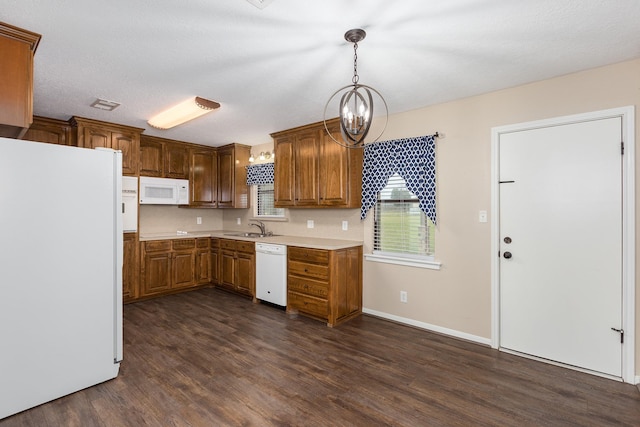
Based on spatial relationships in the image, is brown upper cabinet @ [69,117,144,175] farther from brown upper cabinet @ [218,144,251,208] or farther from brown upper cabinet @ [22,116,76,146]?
brown upper cabinet @ [218,144,251,208]

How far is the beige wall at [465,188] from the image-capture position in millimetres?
2629

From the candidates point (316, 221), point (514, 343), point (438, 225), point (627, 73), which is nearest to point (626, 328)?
point (514, 343)

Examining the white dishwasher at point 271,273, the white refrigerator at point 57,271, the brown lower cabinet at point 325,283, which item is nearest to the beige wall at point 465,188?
the brown lower cabinet at point 325,283

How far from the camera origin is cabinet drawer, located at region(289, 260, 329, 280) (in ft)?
11.6

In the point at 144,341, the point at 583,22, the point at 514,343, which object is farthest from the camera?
the point at 144,341

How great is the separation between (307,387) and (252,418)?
482mm

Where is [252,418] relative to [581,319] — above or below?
below

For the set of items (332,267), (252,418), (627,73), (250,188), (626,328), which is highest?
(627,73)

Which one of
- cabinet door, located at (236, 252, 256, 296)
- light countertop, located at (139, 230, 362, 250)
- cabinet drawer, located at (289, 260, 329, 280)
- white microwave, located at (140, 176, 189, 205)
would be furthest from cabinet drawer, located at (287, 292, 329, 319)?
white microwave, located at (140, 176, 189, 205)

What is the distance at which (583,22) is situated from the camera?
190 cm

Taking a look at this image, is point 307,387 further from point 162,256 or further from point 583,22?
point 162,256

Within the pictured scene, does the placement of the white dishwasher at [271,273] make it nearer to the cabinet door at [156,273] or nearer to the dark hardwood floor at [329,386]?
the dark hardwood floor at [329,386]

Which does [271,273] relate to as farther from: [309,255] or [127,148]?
[127,148]

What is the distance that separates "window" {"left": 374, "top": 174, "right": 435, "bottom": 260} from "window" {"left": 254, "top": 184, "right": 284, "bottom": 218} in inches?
76.5
